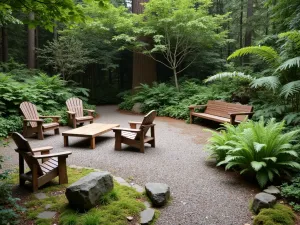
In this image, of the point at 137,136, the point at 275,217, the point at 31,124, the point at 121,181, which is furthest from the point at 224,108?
the point at 31,124

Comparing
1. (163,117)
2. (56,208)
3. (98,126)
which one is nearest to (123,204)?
(56,208)

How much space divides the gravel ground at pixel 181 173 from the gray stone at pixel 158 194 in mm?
101

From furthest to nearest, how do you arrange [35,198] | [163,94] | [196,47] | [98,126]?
[196,47], [163,94], [98,126], [35,198]

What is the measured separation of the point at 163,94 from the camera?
417 inches

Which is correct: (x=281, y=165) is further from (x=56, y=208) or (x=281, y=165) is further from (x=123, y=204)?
(x=56, y=208)

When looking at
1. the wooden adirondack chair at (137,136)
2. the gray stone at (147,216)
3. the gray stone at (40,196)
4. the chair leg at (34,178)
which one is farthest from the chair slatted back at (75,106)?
the gray stone at (147,216)

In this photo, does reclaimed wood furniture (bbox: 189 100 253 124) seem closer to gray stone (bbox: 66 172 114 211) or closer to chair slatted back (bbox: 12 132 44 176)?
gray stone (bbox: 66 172 114 211)

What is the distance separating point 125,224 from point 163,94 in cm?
838

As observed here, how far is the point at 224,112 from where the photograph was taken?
7457mm

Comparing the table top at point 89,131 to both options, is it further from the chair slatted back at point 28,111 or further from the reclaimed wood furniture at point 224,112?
the reclaimed wood furniture at point 224,112

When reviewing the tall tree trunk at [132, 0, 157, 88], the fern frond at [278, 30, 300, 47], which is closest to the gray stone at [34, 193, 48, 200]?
the fern frond at [278, 30, 300, 47]

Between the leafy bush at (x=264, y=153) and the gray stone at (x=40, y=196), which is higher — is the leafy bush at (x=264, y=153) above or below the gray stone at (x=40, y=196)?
above

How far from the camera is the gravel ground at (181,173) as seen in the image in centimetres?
277

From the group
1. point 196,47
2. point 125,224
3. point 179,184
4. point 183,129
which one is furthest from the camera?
point 196,47
